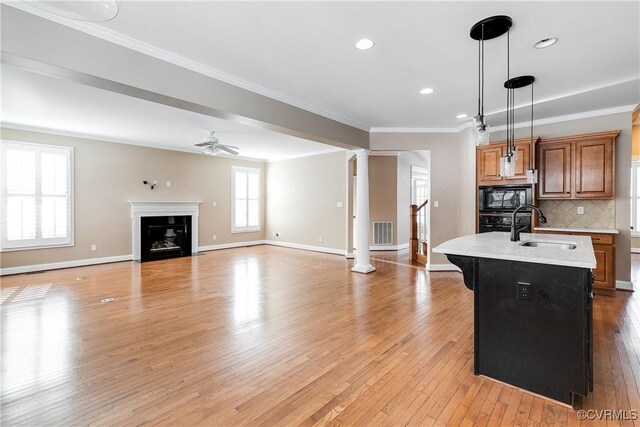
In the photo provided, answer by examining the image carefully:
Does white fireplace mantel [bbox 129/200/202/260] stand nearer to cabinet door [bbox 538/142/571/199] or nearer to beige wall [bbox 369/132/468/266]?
beige wall [bbox 369/132/468/266]

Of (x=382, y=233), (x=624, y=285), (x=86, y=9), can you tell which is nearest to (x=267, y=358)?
(x=86, y=9)

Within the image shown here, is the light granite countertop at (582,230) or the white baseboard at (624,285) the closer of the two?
the light granite countertop at (582,230)

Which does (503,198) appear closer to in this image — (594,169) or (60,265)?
(594,169)

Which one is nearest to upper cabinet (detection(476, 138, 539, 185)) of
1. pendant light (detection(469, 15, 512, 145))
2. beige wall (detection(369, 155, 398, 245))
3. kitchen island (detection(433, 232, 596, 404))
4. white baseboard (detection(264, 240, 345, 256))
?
pendant light (detection(469, 15, 512, 145))

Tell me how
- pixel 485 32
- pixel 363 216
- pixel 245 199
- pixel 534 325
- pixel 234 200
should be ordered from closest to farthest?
pixel 534 325 < pixel 485 32 < pixel 363 216 < pixel 234 200 < pixel 245 199

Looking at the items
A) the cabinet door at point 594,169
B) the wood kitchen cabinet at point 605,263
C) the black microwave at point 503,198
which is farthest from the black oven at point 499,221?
the wood kitchen cabinet at point 605,263

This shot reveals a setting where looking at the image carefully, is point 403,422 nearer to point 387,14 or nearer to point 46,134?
point 387,14

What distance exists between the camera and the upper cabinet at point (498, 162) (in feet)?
16.3

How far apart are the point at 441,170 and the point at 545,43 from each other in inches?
126

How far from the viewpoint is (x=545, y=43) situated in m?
2.82

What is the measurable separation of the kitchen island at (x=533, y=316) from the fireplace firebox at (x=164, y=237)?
708 cm

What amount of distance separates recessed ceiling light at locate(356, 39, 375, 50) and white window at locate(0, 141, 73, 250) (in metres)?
6.46

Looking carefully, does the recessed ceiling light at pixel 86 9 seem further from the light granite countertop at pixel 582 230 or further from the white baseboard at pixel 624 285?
the white baseboard at pixel 624 285

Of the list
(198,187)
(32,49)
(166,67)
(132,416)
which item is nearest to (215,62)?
(166,67)
